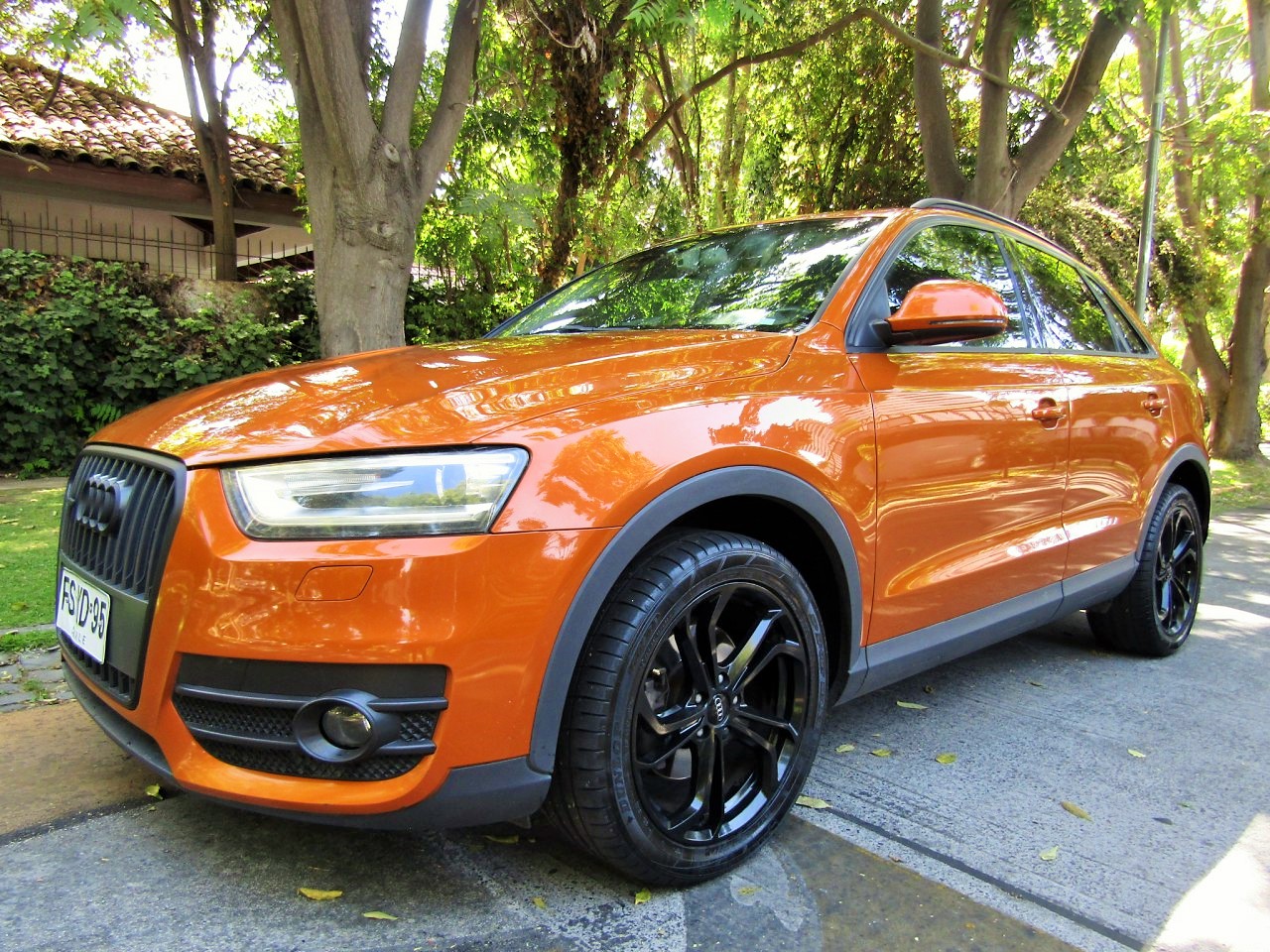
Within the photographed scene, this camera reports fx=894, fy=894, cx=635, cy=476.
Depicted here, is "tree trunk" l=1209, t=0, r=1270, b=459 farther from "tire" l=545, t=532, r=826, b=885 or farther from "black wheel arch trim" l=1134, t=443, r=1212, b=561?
"tire" l=545, t=532, r=826, b=885

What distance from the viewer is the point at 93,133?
1160cm

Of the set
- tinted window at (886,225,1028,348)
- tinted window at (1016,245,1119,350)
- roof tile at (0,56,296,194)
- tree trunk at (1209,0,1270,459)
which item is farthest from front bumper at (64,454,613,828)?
tree trunk at (1209,0,1270,459)

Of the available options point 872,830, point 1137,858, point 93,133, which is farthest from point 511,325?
point 93,133

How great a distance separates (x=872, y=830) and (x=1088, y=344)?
7.33 feet

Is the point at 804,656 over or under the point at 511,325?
under

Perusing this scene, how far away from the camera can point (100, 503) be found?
2.04 meters

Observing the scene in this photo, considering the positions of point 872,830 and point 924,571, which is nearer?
point 872,830

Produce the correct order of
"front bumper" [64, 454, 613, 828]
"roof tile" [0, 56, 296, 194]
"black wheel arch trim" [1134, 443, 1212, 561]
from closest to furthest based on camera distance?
"front bumper" [64, 454, 613, 828] → "black wheel arch trim" [1134, 443, 1212, 561] → "roof tile" [0, 56, 296, 194]

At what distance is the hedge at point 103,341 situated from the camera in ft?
25.8

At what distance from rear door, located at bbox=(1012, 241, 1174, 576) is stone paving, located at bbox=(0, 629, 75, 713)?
359 cm

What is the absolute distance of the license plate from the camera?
6.43 ft

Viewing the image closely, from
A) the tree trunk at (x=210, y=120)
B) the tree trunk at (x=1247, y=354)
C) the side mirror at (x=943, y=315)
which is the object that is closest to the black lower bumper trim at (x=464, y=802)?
the side mirror at (x=943, y=315)

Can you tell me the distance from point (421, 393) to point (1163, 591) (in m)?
3.56

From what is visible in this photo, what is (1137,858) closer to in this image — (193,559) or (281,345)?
(193,559)
